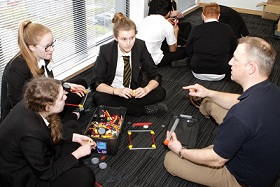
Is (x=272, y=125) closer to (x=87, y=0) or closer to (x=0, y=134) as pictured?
(x=0, y=134)

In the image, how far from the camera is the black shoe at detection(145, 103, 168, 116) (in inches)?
101

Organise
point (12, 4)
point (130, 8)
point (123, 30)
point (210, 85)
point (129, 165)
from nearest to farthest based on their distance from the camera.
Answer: point (129, 165) < point (123, 30) < point (12, 4) < point (210, 85) < point (130, 8)

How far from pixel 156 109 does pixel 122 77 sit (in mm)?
425

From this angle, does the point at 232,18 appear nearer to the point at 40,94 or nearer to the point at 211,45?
the point at 211,45

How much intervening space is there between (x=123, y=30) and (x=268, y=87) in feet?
3.91

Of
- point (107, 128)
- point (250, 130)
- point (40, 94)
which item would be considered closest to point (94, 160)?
point (107, 128)

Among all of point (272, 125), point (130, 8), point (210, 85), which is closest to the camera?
point (272, 125)

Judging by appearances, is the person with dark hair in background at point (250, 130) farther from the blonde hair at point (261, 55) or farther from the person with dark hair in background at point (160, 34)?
the person with dark hair in background at point (160, 34)

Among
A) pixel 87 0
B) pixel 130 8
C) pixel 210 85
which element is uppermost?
pixel 87 0

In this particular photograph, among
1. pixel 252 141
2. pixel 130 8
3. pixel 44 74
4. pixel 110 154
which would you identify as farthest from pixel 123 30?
pixel 130 8

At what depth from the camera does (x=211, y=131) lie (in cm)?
242

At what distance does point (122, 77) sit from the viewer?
2.51 metres

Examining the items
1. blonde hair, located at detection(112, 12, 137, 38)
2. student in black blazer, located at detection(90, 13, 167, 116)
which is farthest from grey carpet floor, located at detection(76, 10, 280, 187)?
blonde hair, located at detection(112, 12, 137, 38)

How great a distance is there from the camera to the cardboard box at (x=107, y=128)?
204 cm
